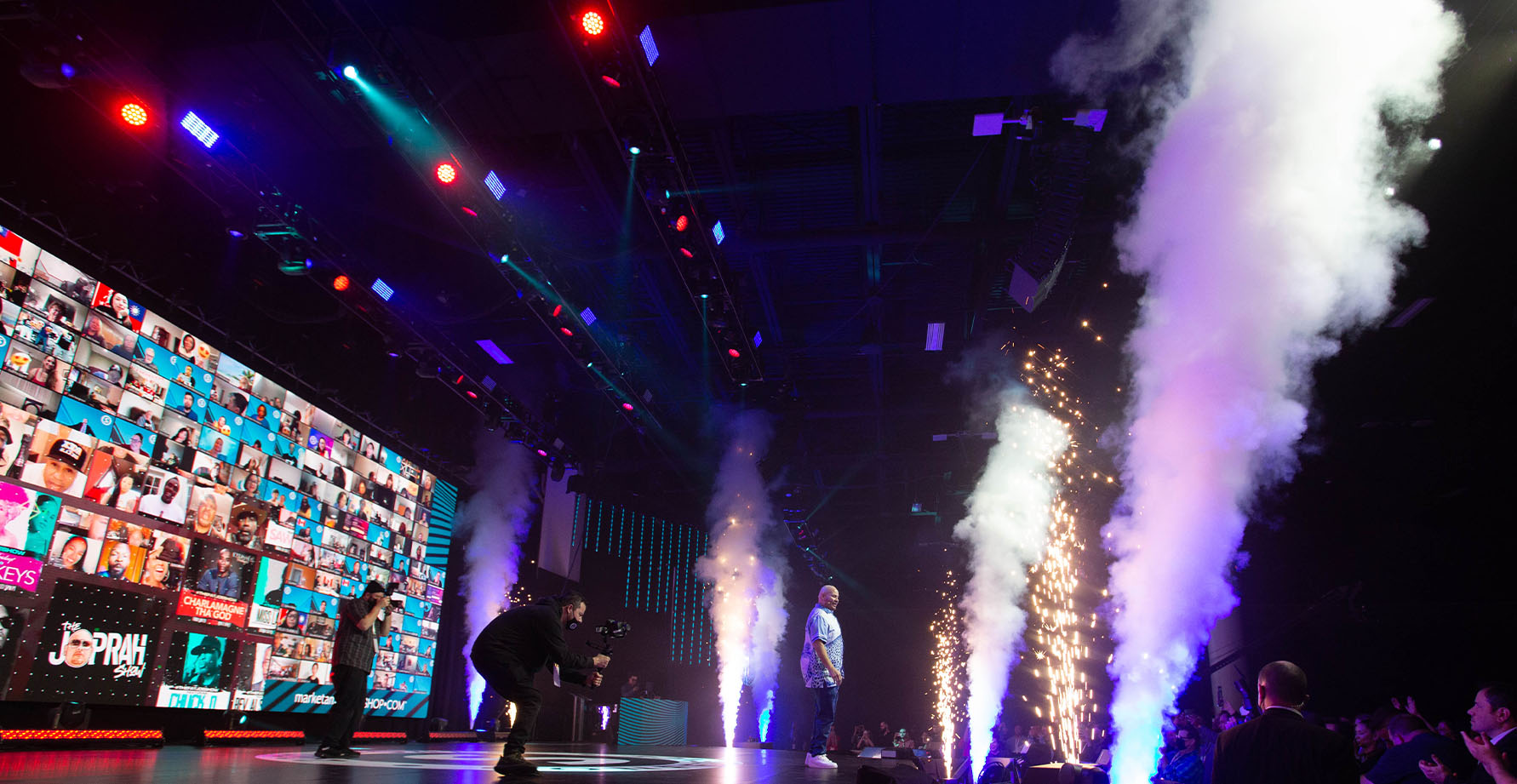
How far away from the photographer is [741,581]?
18703mm

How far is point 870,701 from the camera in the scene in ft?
75.2

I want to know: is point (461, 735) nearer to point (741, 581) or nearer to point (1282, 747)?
point (741, 581)

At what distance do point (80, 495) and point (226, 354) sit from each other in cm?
235

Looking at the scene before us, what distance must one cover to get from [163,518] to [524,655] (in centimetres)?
593

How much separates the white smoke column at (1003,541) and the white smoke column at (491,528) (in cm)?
874

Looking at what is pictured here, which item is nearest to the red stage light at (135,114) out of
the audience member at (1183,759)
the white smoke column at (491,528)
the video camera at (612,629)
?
the video camera at (612,629)

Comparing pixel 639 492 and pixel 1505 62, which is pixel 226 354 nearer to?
pixel 639 492

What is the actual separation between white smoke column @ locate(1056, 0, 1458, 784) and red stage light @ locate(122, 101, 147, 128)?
7556 mm

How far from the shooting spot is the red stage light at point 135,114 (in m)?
6.47

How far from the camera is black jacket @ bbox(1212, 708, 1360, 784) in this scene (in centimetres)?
335

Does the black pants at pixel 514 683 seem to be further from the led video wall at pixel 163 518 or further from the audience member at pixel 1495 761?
the audience member at pixel 1495 761

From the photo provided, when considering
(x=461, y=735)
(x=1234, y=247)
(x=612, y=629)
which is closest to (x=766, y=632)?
(x=461, y=735)

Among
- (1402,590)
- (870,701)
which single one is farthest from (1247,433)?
(870,701)

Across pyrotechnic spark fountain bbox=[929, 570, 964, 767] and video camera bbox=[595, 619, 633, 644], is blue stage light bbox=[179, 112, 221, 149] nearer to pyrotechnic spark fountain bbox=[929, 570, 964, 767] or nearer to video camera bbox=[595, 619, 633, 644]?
video camera bbox=[595, 619, 633, 644]
